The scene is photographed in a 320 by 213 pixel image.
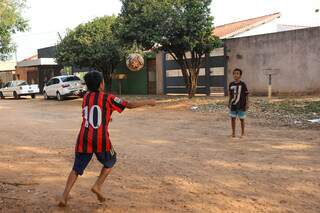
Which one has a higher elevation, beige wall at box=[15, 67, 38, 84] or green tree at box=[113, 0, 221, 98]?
green tree at box=[113, 0, 221, 98]

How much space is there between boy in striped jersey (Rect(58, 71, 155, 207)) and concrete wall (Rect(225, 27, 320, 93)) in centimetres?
1528

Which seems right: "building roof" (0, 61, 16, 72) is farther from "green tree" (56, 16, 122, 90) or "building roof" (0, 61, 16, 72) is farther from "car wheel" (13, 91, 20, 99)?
"green tree" (56, 16, 122, 90)

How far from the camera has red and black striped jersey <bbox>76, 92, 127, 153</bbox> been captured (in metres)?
5.03

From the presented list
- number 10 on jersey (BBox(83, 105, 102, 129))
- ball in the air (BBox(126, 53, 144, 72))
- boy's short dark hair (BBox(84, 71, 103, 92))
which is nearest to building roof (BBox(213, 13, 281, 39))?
ball in the air (BBox(126, 53, 144, 72))

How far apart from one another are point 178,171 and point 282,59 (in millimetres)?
14502

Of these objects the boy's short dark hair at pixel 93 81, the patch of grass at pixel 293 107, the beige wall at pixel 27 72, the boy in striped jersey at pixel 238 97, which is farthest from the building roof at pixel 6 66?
the boy's short dark hair at pixel 93 81

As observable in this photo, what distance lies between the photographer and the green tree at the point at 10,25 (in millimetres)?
24641

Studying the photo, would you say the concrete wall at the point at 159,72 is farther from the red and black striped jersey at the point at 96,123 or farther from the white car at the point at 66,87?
the red and black striped jersey at the point at 96,123

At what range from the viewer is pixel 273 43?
66.9 ft

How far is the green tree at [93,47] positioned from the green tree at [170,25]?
5.58 metres

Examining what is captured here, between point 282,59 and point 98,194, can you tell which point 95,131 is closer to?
point 98,194

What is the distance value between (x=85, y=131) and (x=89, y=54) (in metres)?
22.1

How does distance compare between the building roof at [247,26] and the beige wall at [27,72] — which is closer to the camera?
the building roof at [247,26]

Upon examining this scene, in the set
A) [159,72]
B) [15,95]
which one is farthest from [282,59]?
[15,95]
